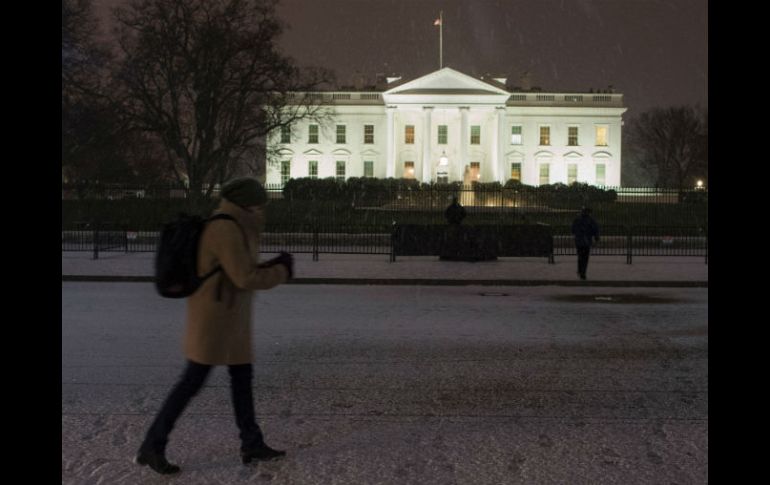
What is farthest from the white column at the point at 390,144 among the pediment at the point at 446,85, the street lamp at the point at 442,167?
the street lamp at the point at 442,167

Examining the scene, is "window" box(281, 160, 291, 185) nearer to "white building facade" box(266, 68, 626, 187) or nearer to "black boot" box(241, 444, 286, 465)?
"white building facade" box(266, 68, 626, 187)

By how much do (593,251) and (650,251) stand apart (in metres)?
1.80

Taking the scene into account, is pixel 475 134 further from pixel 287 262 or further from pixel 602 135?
pixel 287 262

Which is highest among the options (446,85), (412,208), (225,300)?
(446,85)

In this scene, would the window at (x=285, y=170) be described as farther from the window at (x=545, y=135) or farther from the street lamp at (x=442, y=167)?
the window at (x=545, y=135)

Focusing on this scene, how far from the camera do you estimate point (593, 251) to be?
27.5 meters

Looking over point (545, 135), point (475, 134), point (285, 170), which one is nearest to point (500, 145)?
point (475, 134)

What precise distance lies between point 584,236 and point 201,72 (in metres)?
27.3

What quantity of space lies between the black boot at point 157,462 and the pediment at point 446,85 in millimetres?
75373

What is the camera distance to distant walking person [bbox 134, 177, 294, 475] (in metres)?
5.05

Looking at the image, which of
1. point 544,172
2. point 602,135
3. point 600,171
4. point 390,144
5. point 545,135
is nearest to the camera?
point 390,144

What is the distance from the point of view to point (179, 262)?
199 inches
